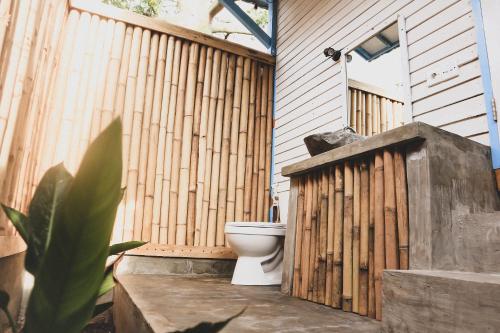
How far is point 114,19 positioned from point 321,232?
3013 millimetres

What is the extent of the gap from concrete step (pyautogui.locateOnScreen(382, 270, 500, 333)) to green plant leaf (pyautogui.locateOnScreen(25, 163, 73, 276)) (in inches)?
39.2

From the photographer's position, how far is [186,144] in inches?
142

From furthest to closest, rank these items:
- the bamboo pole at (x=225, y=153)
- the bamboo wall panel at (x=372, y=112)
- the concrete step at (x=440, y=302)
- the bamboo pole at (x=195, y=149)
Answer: the bamboo pole at (x=225, y=153), the bamboo pole at (x=195, y=149), the bamboo wall panel at (x=372, y=112), the concrete step at (x=440, y=302)

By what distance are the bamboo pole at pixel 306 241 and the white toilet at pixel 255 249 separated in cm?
47

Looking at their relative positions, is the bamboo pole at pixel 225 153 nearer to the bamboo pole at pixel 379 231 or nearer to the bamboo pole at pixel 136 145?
the bamboo pole at pixel 136 145

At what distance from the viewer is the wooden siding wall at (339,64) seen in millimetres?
2027

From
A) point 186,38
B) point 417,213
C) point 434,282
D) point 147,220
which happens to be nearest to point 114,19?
point 186,38

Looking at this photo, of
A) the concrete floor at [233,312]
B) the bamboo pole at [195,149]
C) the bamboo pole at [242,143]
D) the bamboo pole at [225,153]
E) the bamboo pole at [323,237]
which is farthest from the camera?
the bamboo pole at [242,143]

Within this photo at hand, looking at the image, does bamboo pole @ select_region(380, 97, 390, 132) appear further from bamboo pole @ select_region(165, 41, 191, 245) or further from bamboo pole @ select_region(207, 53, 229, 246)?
bamboo pole @ select_region(165, 41, 191, 245)

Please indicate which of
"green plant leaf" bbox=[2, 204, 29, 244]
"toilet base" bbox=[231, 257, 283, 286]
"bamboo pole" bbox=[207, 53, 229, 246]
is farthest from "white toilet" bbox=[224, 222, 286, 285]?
"green plant leaf" bbox=[2, 204, 29, 244]

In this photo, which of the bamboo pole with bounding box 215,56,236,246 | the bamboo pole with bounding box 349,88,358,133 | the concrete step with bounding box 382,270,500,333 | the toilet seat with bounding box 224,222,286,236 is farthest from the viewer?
the bamboo pole with bounding box 215,56,236,246

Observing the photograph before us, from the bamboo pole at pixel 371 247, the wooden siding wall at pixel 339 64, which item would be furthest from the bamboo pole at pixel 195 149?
the bamboo pole at pixel 371 247

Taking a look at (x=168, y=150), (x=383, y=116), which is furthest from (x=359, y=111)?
(x=168, y=150)

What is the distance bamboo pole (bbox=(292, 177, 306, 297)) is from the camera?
7.24ft
